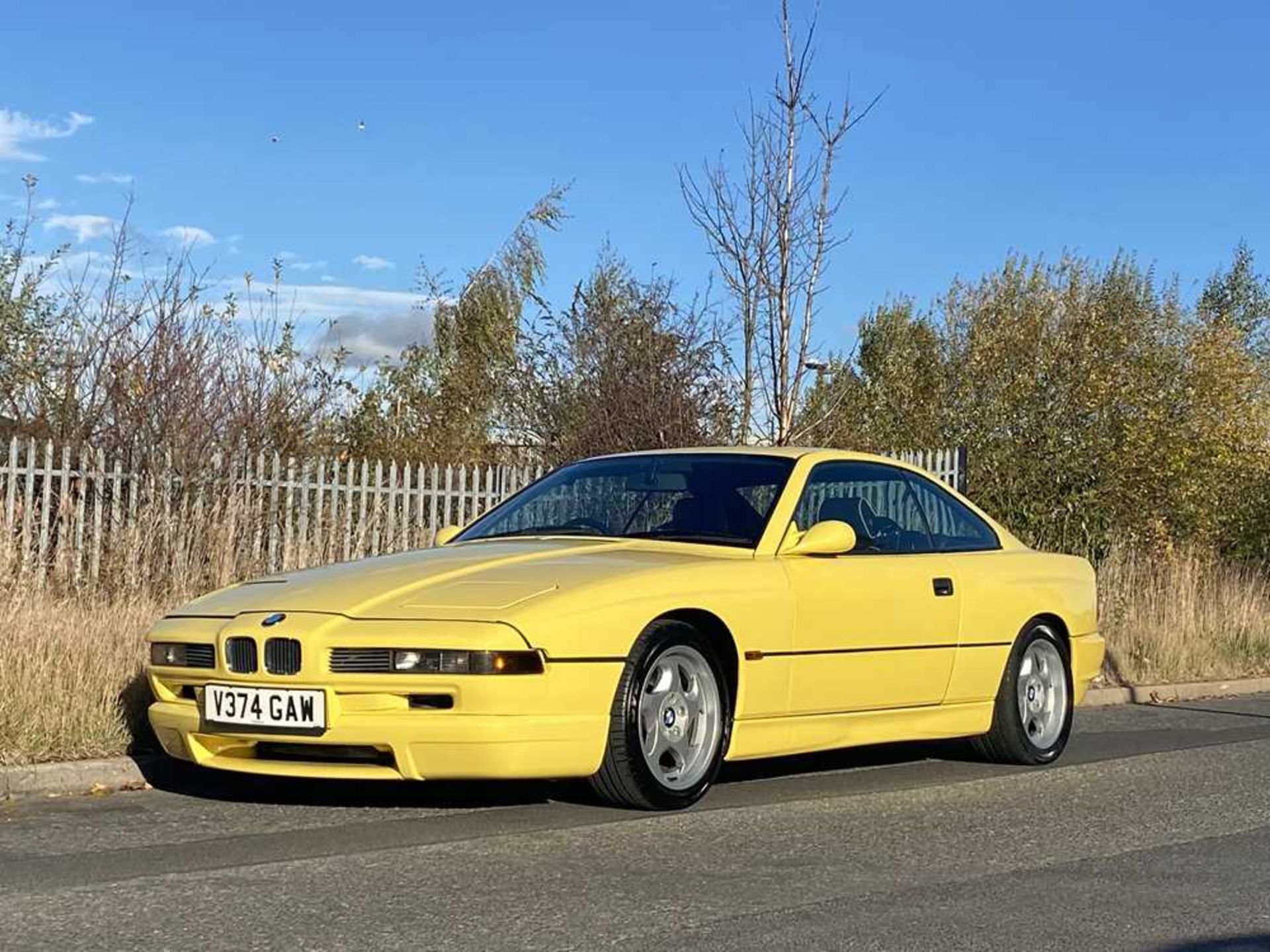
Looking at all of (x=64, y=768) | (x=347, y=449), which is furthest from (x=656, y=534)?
(x=347, y=449)

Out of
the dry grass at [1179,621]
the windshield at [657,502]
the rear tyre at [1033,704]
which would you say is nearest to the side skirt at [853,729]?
the rear tyre at [1033,704]

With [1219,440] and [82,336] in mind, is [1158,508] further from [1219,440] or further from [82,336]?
[82,336]

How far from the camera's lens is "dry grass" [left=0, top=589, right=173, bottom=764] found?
25.6ft

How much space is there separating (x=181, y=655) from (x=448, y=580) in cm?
111

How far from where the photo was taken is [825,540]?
7555 mm

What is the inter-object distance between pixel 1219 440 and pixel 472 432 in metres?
10.4

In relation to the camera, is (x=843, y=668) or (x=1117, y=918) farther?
(x=843, y=668)

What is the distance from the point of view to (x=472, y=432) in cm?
2217

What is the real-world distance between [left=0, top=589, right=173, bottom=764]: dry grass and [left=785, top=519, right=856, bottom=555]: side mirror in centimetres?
315

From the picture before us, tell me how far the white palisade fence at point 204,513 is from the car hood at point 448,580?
4.20 m

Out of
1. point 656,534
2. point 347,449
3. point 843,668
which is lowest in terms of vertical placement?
point 843,668

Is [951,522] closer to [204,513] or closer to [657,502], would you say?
[657,502]

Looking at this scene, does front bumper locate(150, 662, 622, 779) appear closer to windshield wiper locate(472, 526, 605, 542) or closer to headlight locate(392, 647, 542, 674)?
headlight locate(392, 647, 542, 674)

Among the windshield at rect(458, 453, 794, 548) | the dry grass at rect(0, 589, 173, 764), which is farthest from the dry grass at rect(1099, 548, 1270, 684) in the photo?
the dry grass at rect(0, 589, 173, 764)
